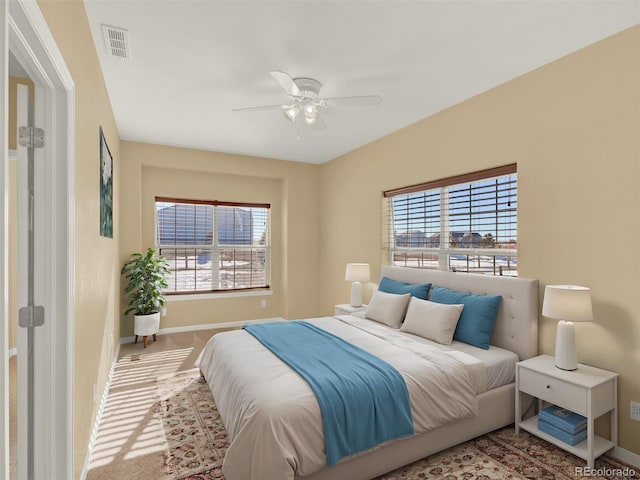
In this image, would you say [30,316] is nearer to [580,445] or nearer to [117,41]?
[117,41]

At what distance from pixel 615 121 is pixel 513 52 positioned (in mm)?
837

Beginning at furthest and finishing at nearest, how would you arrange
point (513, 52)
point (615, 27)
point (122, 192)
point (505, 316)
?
1. point (122, 192)
2. point (505, 316)
3. point (513, 52)
4. point (615, 27)

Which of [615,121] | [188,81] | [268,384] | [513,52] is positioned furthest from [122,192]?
[615,121]

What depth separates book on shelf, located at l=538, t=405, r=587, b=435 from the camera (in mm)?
2311

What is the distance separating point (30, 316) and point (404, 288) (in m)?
3.11

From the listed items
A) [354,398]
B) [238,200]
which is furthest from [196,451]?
[238,200]

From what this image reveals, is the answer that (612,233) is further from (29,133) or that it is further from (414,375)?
(29,133)

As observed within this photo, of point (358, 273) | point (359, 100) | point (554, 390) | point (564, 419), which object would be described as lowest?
point (564, 419)

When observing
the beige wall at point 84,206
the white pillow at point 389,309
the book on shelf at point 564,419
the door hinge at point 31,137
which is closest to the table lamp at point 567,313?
the book on shelf at point 564,419

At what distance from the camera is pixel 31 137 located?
61.7 inches

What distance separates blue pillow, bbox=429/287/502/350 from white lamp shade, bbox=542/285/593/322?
57cm

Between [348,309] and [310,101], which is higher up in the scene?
[310,101]

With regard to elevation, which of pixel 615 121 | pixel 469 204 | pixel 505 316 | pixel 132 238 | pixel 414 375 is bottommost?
pixel 414 375

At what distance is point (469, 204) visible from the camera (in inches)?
141
